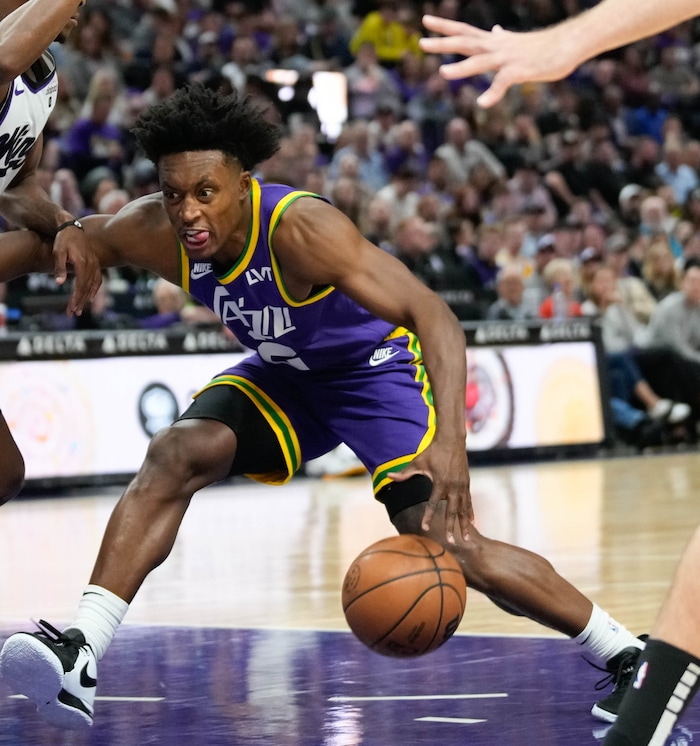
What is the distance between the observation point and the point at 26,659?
3.86 metres

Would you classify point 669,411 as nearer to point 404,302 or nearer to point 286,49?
point 286,49

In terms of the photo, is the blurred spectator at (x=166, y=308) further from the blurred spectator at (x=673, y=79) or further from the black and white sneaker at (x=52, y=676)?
the blurred spectator at (x=673, y=79)

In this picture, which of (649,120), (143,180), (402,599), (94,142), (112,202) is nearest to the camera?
(402,599)

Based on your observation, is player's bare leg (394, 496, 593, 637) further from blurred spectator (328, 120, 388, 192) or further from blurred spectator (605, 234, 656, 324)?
blurred spectator (328, 120, 388, 192)

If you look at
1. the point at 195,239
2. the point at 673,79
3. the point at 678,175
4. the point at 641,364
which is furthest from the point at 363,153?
the point at 195,239

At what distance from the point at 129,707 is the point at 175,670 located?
54cm

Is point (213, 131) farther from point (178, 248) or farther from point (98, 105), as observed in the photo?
point (98, 105)

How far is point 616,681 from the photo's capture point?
437cm

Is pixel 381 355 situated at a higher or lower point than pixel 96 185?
lower

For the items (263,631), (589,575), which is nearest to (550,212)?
(589,575)

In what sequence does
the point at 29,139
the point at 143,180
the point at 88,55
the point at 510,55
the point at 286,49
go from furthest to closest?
the point at 286,49 < the point at 88,55 < the point at 143,180 < the point at 29,139 < the point at 510,55

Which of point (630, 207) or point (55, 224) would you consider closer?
point (55, 224)

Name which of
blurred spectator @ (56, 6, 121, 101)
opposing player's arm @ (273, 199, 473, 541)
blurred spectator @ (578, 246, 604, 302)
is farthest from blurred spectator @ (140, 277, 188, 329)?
opposing player's arm @ (273, 199, 473, 541)

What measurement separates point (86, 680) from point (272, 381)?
1262 millimetres
